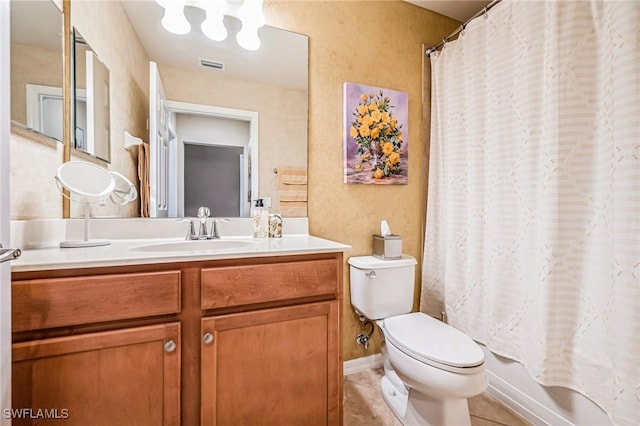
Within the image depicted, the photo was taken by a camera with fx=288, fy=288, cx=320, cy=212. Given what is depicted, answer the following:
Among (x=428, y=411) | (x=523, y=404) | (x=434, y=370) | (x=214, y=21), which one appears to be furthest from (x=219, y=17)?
(x=523, y=404)

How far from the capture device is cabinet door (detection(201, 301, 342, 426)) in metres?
0.99

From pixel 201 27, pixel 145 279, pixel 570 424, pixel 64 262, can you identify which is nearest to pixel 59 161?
pixel 64 262

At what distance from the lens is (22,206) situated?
3.36 ft

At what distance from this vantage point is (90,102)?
1.26m

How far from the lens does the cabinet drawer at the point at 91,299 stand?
2.59 feet

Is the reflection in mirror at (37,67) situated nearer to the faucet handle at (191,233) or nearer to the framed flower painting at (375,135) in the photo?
the faucet handle at (191,233)

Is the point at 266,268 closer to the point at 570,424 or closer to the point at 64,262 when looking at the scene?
the point at 64,262

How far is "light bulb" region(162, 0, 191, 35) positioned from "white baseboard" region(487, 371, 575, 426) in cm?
244

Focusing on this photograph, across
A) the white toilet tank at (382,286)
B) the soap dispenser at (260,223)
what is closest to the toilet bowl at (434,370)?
the white toilet tank at (382,286)

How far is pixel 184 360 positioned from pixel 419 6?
241cm

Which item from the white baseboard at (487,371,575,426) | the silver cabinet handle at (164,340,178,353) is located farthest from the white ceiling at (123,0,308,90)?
the white baseboard at (487,371,575,426)

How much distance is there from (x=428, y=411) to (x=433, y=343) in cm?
31

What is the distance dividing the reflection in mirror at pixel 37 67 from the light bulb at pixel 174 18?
40 cm

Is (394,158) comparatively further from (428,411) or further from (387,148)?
(428,411)
